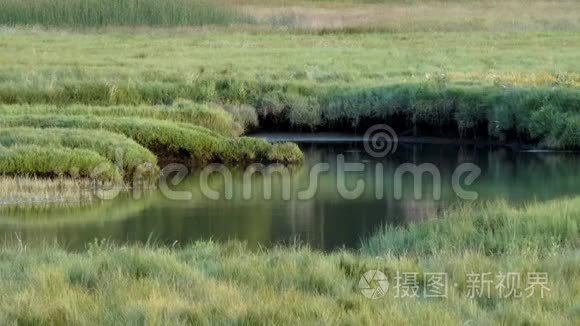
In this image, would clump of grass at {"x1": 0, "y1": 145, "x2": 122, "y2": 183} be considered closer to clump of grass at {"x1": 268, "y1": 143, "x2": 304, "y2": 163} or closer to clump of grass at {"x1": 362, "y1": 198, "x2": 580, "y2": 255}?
clump of grass at {"x1": 268, "y1": 143, "x2": 304, "y2": 163}

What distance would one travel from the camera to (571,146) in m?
25.7

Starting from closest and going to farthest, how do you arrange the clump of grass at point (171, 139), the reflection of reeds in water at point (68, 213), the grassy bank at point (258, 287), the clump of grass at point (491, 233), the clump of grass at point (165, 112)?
the grassy bank at point (258, 287) < the clump of grass at point (491, 233) < the reflection of reeds in water at point (68, 213) < the clump of grass at point (171, 139) < the clump of grass at point (165, 112)

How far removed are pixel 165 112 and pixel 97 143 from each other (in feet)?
17.9

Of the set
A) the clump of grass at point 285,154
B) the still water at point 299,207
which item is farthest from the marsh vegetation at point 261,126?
the still water at point 299,207

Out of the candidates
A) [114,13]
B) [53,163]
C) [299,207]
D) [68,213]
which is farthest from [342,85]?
[114,13]

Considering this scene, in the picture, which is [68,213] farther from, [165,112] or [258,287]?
[258,287]

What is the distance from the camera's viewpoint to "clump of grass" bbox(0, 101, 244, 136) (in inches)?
1035

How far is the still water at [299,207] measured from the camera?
16453 millimetres

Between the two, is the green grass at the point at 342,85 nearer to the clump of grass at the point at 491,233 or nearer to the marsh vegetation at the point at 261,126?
the marsh vegetation at the point at 261,126

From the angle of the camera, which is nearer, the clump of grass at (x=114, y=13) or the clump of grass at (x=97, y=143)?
the clump of grass at (x=97, y=143)

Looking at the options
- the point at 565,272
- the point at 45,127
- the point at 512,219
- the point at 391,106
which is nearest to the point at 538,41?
the point at 391,106

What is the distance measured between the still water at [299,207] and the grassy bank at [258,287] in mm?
3697

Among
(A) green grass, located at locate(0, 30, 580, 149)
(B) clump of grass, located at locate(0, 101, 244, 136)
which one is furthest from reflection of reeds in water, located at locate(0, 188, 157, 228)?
(A) green grass, located at locate(0, 30, 580, 149)

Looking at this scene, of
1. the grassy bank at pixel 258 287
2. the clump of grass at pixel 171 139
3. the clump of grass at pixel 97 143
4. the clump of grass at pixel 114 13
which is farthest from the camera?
the clump of grass at pixel 114 13
